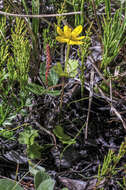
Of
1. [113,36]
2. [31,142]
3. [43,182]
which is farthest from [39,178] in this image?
[113,36]

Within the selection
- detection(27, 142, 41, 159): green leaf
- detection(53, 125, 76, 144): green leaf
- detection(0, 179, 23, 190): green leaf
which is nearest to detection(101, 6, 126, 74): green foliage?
detection(53, 125, 76, 144): green leaf

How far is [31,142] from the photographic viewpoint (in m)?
0.86

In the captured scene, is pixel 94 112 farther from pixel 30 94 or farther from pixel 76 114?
pixel 30 94

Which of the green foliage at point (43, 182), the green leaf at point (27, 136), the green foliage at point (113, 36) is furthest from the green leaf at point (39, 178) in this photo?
the green foliage at point (113, 36)

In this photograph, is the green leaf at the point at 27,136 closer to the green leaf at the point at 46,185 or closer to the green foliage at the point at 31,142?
the green foliage at the point at 31,142

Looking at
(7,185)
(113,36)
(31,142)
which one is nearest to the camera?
(7,185)

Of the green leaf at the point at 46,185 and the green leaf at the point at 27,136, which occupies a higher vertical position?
the green leaf at the point at 27,136

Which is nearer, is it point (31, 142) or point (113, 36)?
point (31, 142)

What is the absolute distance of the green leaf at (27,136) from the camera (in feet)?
2.83

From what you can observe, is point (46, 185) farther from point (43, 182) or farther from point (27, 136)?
point (27, 136)

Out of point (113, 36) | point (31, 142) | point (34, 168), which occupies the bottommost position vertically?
point (34, 168)

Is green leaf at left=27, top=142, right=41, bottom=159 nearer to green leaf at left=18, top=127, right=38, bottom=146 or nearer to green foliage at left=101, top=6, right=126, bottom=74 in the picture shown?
green leaf at left=18, top=127, right=38, bottom=146

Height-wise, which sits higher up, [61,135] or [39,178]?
[61,135]

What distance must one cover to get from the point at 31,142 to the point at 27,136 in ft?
0.09
